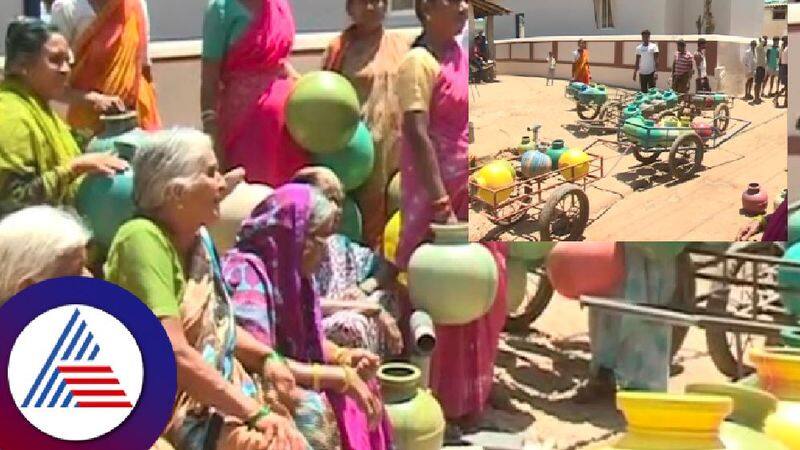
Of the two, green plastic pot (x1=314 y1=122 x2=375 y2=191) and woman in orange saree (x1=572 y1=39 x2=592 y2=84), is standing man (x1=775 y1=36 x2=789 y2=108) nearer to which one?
woman in orange saree (x1=572 y1=39 x2=592 y2=84)

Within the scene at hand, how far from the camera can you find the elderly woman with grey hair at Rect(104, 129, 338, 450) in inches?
79.7

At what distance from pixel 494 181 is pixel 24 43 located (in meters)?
1.13

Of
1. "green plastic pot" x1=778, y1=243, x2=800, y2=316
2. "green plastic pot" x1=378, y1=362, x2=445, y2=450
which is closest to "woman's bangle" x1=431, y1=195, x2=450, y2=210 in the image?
"green plastic pot" x1=378, y1=362, x2=445, y2=450

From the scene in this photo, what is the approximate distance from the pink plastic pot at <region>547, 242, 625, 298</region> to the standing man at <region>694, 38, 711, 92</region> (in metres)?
0.45

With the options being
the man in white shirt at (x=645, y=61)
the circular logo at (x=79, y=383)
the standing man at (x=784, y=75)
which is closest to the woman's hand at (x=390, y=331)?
the circular logo at (x=79, y=383)

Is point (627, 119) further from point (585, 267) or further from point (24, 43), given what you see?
point (24, 43)

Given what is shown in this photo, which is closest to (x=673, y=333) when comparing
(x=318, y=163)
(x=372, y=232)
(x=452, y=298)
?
(x=452, y=298)

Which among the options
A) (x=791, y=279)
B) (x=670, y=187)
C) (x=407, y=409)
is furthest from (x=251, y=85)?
(x=791, y=279)

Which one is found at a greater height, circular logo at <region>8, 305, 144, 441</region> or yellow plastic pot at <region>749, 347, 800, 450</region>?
circular logo at <region>8, 305, 144, 441</region>

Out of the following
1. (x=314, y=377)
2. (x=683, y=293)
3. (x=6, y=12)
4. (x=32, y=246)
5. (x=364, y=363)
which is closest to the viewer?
(x=32, y=246)

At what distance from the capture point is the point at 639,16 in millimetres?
2736

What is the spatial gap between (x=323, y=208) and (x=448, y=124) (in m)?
0.49

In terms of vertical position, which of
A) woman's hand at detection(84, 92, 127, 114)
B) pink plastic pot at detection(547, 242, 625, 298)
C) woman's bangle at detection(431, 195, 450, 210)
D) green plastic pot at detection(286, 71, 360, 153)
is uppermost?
woman's hand at detection(84, 92, 127, 114)

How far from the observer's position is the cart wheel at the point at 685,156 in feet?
9.25
